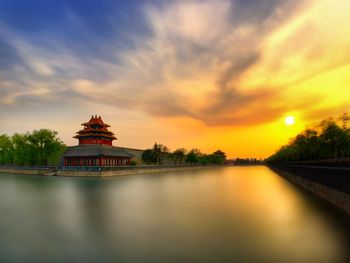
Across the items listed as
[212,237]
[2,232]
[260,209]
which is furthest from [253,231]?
[2,232]

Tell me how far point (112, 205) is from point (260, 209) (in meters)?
11.5

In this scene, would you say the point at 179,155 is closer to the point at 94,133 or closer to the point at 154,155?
the point at 154,155

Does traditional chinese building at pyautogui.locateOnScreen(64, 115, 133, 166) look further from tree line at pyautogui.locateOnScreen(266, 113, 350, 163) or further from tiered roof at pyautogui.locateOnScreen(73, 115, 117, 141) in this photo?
tree line at pyautogui.locateOnScreen(266, 113, 350, 163)

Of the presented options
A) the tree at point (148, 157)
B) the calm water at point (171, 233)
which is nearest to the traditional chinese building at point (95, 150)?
the tree at point (148, 157)

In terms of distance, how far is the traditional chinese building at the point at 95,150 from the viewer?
261ft

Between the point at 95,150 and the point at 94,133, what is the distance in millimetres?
8646

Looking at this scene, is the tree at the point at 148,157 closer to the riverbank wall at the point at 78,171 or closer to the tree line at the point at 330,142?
the riverbank wall at the point at 78,171

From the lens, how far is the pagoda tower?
87.7 metres

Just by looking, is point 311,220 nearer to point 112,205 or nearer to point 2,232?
point 112,205

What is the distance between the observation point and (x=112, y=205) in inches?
979

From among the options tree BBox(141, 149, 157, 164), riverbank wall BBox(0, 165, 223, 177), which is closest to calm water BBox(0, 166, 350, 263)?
riverbank wall BBox(0, 165, 223, 177)

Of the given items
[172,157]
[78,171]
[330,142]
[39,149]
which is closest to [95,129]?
[39,149]

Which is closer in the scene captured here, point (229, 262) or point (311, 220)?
point (229, 262)

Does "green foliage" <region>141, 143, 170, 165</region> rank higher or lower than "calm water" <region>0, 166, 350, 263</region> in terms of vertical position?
Answer: higher
